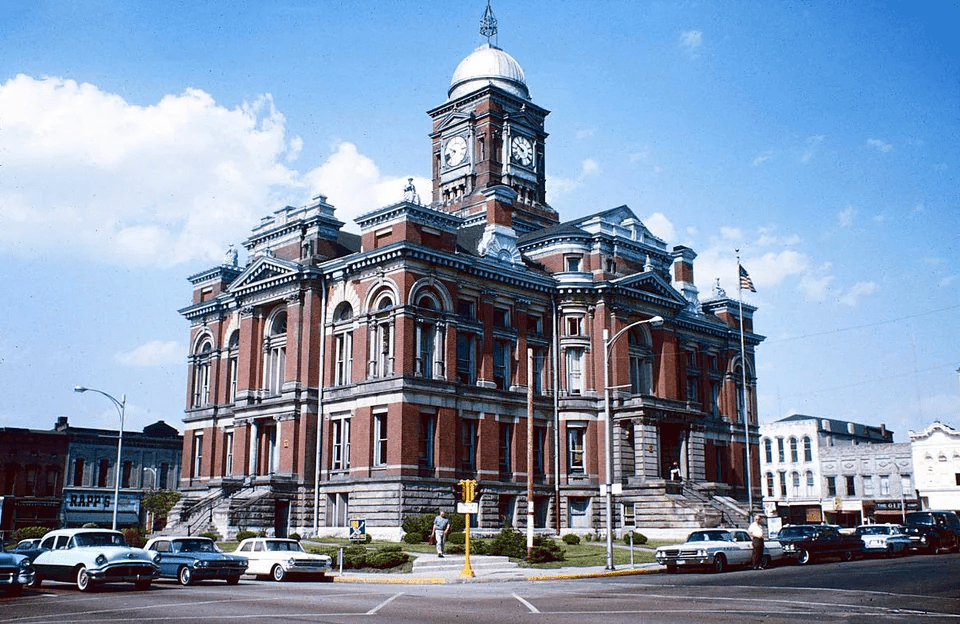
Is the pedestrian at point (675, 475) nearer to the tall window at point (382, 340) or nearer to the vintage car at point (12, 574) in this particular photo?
the tall window at point (382, 340)

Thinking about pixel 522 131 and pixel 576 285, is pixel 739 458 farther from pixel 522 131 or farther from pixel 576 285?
pixel 522 131

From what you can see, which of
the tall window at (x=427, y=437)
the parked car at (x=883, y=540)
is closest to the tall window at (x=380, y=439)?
the tall window at (x=427, y=437)

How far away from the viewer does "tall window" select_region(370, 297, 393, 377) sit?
54.2 meters

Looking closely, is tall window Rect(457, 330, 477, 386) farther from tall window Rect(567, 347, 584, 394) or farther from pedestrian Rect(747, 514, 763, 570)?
pedestrian Rect(747, 514, 763, 570)

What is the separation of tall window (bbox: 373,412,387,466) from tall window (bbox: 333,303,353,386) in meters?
3.51

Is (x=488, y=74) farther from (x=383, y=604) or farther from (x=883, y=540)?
(x=383, y=604)

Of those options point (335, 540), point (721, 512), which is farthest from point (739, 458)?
point (335, 540)

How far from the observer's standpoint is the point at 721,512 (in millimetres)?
58188

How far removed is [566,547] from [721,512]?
46.5 feet

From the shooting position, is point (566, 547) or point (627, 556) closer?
point (627, 556)

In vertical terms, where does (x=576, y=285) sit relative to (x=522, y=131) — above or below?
below

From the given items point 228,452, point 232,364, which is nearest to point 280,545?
point 228,452

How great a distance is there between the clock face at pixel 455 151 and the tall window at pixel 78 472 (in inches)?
1751

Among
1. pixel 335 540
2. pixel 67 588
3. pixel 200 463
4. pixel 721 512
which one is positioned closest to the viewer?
pixel 67 588
